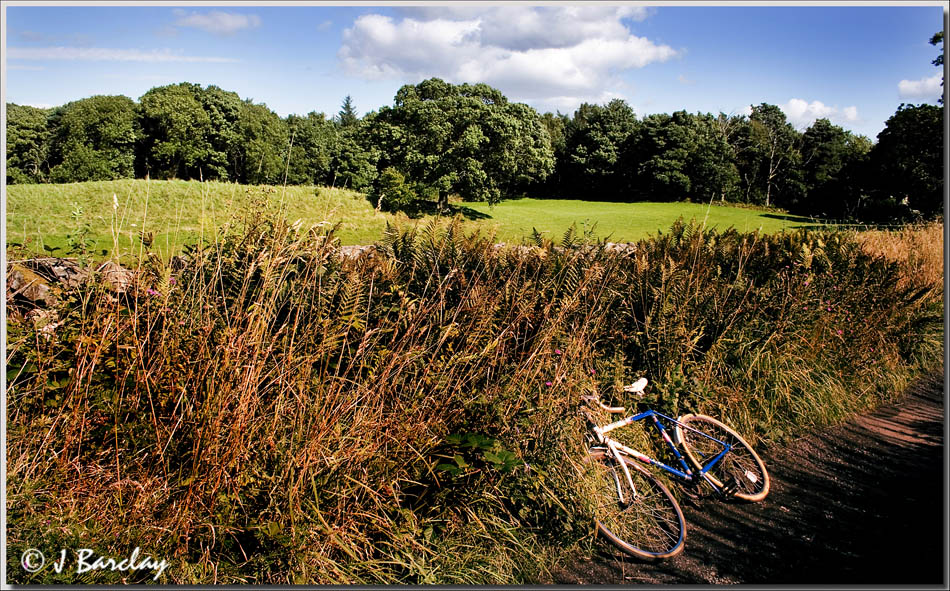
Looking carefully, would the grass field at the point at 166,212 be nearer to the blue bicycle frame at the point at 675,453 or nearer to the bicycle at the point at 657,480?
the blue bicycle frame at the point at 675,453

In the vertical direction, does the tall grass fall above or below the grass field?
below

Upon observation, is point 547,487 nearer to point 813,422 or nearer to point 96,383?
point 96,383

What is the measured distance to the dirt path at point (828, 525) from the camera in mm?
3590

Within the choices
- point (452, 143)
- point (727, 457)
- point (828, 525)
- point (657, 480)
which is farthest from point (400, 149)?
point (828, 525)

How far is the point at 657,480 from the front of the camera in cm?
412

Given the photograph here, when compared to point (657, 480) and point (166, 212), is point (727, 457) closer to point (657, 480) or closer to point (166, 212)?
point (657, 480)

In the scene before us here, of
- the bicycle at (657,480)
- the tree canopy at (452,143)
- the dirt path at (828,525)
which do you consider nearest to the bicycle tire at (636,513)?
the bicycle at (657,480)

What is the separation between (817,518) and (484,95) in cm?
2388

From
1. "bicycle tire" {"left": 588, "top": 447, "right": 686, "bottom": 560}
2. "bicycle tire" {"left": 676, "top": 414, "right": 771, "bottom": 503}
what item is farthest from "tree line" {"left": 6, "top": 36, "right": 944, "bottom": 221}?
"bicycle tire" {"left": 588, "top": 447, "right": 686, "bottom": 560}

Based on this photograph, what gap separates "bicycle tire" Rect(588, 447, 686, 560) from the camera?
12.4 ft

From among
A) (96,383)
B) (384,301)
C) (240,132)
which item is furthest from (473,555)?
(240,132)

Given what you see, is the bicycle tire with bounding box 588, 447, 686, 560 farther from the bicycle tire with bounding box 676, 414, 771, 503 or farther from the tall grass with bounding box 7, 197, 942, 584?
the bicycle tire with bounding box 676, 414, 771, 503

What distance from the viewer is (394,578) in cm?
304

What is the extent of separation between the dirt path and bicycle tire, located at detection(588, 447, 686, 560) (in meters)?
0.10
